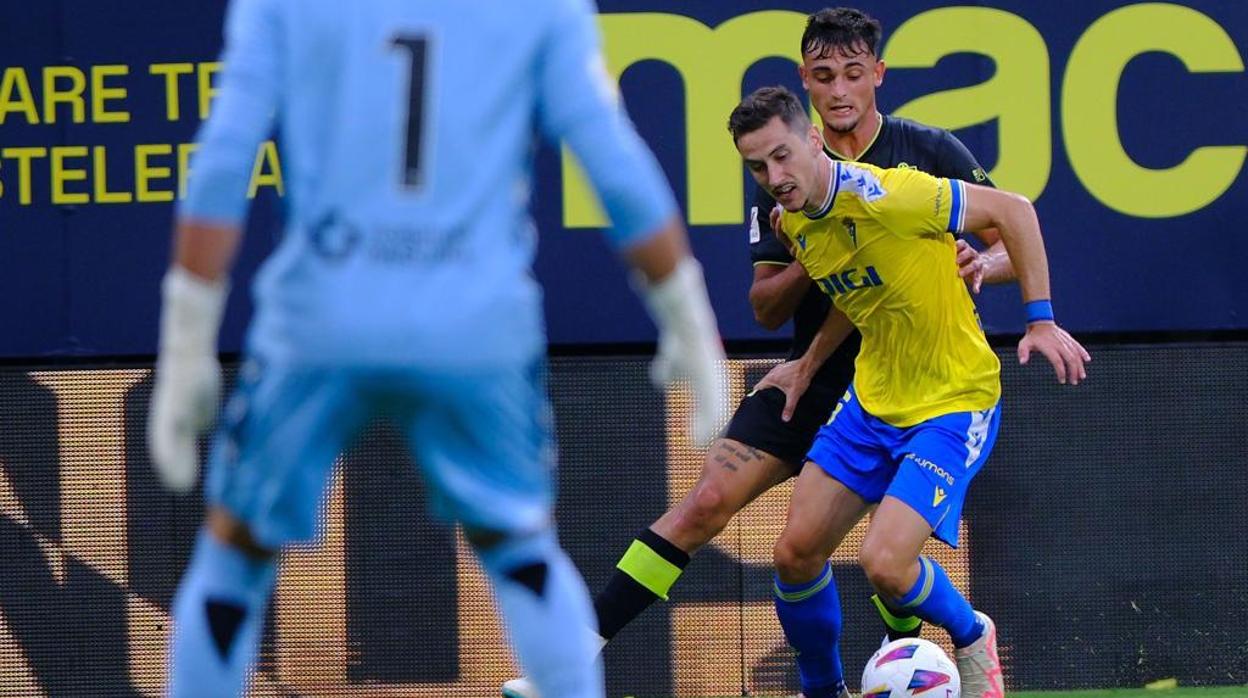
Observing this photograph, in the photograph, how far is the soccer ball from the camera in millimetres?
5480

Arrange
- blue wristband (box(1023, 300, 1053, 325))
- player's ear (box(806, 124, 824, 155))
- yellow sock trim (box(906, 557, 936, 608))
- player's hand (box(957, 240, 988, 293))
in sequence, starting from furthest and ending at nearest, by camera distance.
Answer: yellow sock trim (box(906, 557, 936, 608))
player's hand (box(957, 240, 988, 293))
player's ear (box(806, 124, 824, 155))
blue wristband (box(1023, 300, 1053, 325))

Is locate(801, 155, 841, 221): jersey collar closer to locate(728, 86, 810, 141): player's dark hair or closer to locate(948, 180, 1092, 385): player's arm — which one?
locate(728, 86, 810, 141): player's dark hair

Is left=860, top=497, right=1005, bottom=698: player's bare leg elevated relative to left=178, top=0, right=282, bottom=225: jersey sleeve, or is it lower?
lower

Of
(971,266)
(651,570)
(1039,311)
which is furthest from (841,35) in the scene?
(651,570)

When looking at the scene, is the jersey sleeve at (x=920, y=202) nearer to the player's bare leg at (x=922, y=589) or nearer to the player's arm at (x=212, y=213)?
the player's bare leg at (x=922, y=589)

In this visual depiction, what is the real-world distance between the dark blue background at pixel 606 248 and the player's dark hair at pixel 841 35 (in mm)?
860

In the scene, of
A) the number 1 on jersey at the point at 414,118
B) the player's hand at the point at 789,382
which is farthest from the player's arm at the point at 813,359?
the number 1 on jersey at the point at 414,118

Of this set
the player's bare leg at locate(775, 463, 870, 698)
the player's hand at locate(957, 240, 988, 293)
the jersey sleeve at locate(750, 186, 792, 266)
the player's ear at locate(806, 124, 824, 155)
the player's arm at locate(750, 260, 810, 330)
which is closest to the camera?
the player's ear at locate(806, 124, 824, 155)

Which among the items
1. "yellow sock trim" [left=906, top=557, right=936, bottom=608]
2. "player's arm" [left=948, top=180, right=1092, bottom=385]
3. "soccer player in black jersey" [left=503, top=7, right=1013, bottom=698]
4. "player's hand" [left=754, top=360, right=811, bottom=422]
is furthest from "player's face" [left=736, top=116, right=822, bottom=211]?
"yellow sock trim" [left=906, top=557, right=936, bottom=608]

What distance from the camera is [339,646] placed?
6516mm

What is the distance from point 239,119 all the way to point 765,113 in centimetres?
218

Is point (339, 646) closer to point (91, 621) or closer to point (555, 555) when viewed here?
point (91, 621)

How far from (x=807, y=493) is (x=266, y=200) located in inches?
87.5

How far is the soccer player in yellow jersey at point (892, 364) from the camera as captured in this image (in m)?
5.18
